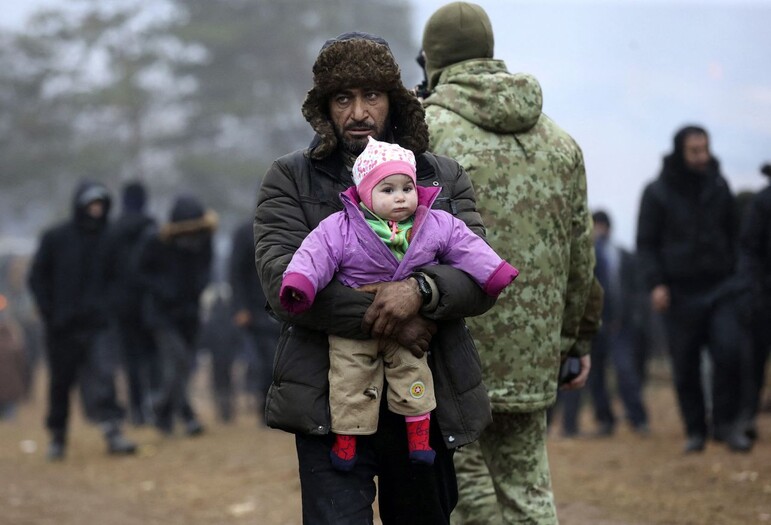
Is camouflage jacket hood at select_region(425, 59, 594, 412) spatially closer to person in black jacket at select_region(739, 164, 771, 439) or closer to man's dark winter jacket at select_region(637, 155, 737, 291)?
person in black jacket at select_region(739, 164, 771, 439)

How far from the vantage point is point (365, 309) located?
4.05 metres

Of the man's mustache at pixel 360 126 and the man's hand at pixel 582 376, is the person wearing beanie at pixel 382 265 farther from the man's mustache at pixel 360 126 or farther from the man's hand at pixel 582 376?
the man's hand at pixel 582 376

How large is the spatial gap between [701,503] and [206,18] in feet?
118

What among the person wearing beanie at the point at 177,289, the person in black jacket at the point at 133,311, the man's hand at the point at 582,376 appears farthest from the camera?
the person in black jacket at the point at 133,311

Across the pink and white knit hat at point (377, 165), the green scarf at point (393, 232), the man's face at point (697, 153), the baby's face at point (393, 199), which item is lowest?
the green scarf at point (393, 232)

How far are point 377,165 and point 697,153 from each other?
6613 mm

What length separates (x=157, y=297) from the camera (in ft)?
42.5

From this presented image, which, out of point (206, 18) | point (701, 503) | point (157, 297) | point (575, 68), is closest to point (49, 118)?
point (206, 18)

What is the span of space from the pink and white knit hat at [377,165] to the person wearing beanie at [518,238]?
3.57ft

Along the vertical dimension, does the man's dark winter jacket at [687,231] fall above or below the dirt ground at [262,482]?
above

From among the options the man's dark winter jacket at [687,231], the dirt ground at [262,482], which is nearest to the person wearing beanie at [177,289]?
the dirt ground at [262,482]

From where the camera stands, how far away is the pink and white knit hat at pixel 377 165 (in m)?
4.08

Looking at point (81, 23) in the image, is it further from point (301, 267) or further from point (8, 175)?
point (301, 267)

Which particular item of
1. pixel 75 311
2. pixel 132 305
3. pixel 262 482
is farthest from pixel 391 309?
pixel 132 305
